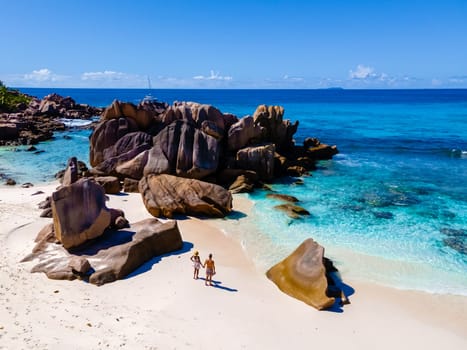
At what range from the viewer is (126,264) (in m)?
15.2

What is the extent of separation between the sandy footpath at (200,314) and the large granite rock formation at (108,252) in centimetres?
39

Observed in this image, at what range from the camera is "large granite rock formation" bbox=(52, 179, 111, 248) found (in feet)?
51.6

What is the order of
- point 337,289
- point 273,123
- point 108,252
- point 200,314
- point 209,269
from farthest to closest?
point 273,123 → point 108,252 → point 209,269 → point 337,289 → point 200,314

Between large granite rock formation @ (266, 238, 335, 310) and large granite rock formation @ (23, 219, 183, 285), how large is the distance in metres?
5.14

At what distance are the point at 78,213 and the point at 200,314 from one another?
710 centimetres

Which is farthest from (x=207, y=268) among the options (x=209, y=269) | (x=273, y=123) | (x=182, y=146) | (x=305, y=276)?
(x=273, y=123)

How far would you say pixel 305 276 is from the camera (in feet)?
47.9

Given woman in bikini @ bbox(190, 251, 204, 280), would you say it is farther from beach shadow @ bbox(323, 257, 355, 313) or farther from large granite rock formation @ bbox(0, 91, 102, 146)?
large granite rock formation @ bbox(0, 91, 102, 146)

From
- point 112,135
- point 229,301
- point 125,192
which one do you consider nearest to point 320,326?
point 229,301

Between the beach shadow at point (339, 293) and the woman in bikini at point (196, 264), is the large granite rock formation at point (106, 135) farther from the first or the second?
the beach shadow at point (339, 293)

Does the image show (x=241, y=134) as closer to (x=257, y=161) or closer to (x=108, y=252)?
(x=257, y=161)

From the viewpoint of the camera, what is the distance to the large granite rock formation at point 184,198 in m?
22.2

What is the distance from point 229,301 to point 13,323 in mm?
6955

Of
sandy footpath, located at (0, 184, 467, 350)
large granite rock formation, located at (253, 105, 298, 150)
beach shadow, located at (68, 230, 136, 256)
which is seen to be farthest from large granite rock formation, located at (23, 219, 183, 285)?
large granite rock formation, located at (253, 105, 298, 150)
